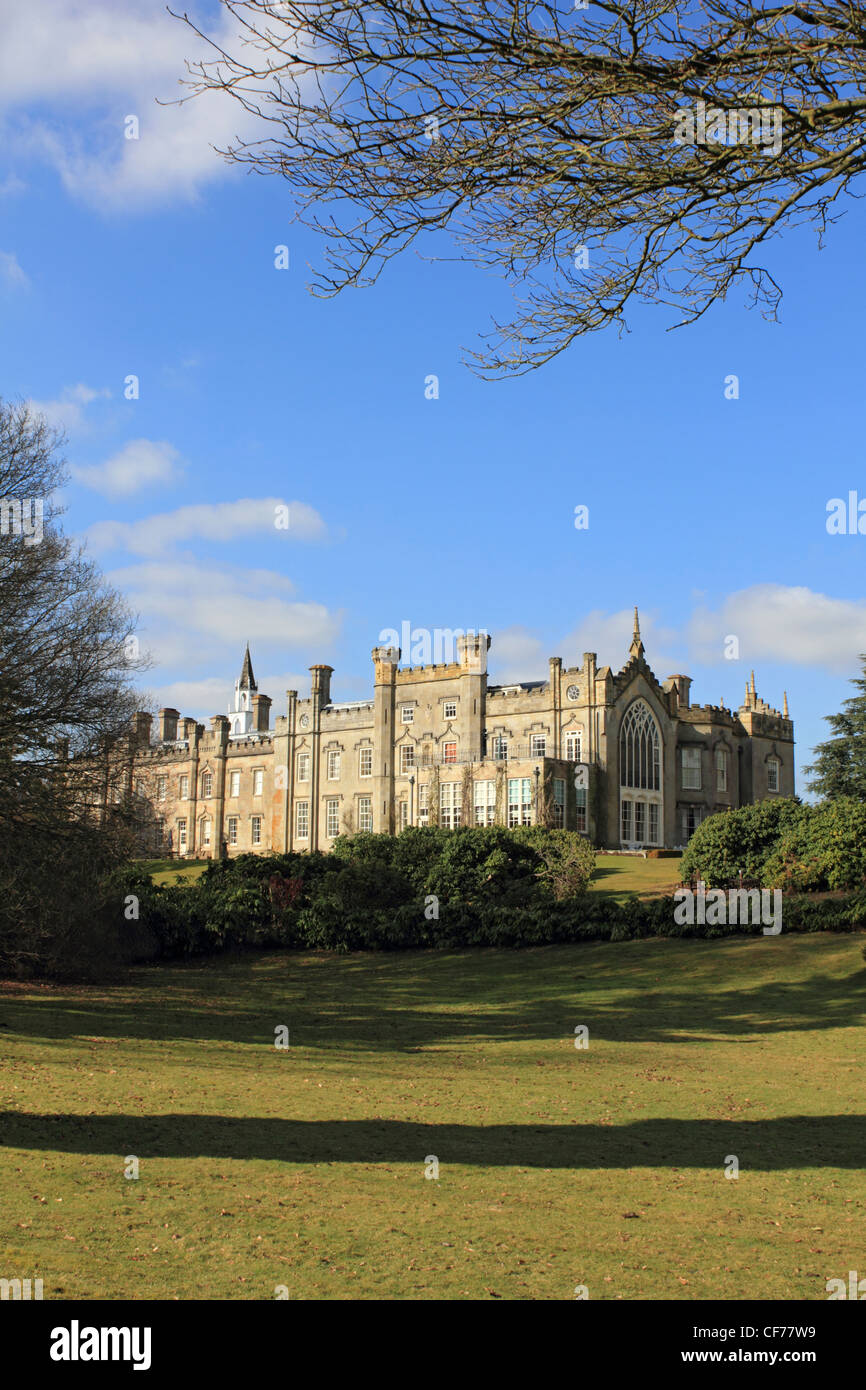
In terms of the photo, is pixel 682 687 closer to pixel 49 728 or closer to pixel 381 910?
pixel 381 910

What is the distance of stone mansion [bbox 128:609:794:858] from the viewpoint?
2596 inches

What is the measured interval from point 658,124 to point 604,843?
60.9 metres

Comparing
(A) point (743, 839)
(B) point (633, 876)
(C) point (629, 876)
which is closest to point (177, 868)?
(C) point (629, 876)

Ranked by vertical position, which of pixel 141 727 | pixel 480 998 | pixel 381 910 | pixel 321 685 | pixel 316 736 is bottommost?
pixel 480 998

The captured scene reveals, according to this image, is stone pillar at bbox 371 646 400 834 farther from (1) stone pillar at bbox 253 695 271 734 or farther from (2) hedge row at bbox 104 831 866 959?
(2) hedge row at bbox 104 831 866 959

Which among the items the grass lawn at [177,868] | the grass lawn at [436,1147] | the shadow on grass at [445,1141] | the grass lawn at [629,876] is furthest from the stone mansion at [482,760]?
the shadow on grass at [445,1141]

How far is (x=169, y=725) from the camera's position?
295 feet

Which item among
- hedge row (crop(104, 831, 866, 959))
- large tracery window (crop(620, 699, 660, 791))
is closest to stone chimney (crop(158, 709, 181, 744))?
large tracery window (crop(620, 699, 660, 791))

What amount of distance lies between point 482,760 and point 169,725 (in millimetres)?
32847

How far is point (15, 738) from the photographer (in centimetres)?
2320

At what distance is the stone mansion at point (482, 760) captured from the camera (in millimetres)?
65938

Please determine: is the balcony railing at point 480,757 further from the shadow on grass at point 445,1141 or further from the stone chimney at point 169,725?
the shadow on grass at point 445,1141
